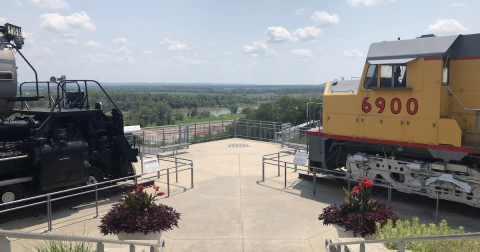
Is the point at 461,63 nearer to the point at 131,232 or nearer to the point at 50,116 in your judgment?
the point at 131,232

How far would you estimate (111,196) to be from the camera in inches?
452

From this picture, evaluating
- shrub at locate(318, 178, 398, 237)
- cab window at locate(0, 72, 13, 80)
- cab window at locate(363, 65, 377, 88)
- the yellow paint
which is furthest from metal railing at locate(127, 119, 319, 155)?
shrub at locate(318, 178, 398, 237)

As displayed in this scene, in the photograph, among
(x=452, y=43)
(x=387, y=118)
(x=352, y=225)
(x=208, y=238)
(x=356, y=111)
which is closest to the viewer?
(x=352, y=225)

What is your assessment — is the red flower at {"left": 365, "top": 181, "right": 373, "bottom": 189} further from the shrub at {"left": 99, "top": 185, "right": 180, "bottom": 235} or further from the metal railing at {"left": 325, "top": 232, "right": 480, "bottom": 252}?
the shrub at {"left": 99, "top": 185, "right": 180, "bottom": 235}

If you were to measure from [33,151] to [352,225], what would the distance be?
26.4ft

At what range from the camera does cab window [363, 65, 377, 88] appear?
1063cm

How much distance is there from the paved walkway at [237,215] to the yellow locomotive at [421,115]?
94 centimetres

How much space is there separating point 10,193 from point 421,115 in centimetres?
1073

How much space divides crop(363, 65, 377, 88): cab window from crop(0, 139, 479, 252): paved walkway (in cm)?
347

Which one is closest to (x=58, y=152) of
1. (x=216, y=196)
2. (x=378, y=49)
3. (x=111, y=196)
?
(x=111, y=196)

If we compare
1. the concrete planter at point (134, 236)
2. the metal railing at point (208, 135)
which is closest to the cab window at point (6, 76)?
the concrete planter at point (134, 236)

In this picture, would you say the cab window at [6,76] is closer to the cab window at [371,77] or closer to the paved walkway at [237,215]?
the paved walkway at [237,215]

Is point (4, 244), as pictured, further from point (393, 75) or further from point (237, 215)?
point (393, 75)

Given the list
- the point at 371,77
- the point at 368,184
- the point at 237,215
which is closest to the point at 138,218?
the point at 237,215
